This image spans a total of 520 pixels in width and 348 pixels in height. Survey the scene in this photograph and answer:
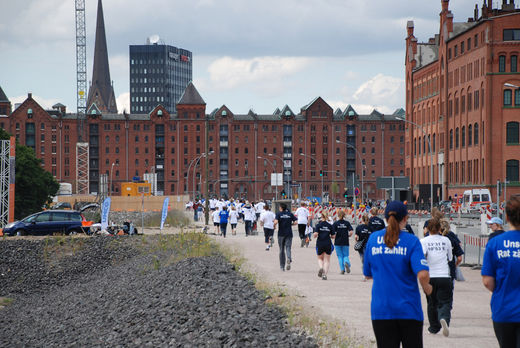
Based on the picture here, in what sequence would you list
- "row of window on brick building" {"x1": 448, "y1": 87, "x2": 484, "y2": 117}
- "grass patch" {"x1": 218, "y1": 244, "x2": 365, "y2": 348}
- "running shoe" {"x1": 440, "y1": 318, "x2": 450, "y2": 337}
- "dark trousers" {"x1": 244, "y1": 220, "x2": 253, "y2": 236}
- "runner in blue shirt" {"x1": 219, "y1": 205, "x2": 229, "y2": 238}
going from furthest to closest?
"row of window on brick building" {"x1": 448, "y1": 87, "x2": 484, "y2": 117} < "dark trousers" {"x1": 244, "y1": 220, "x2": 253, "y2": 236} < "runner in blue shirt" {"x1": 219, "y1": 205, "x2": 229, "y2": 238} < "running shoe" {"x1": 440, "y1": 318, "x2": 450, "y2": 337} < "grass patch" {"x1": 218, "y1": 244, "x2": 365, "y2": 348}

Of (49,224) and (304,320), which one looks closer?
(304,320)

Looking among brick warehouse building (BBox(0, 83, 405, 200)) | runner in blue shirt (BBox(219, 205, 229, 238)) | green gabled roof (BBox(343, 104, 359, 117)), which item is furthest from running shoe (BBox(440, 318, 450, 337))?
green gabled roof (BBox(343, 104, 359, 117))

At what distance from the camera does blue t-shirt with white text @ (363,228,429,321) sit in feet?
22.3

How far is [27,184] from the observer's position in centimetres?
6781

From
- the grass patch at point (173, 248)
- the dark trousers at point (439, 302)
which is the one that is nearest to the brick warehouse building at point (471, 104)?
the grass patch at point (173, 248)

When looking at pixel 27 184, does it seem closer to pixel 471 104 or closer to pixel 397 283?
pixel 471 104

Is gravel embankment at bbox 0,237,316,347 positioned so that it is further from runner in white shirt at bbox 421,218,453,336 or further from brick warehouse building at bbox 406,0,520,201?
brick warehouse building at bbox 406,0,520,201

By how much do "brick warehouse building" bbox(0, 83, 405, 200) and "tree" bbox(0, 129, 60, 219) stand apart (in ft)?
256

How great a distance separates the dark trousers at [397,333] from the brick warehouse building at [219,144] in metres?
141

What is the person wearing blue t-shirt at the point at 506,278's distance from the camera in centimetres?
641

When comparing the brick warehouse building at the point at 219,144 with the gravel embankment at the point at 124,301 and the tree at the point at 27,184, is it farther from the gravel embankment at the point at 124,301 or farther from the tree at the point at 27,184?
the gravel embankment at the point at 124,301

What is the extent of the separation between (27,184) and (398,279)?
212 feet

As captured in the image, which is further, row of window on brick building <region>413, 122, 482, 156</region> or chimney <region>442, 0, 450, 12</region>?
chimney <region>442, 0, 450, 12</region>

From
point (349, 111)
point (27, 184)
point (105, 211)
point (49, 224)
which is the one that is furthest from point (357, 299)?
point (349, 111)
